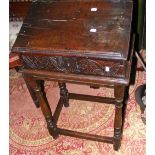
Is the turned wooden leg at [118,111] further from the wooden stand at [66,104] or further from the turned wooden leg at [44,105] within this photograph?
the turned wooden leg at [44,105]

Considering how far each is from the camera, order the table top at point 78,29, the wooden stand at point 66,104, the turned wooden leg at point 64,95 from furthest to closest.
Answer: the turned wooden leg at point 64,95 < the wooden stand at point 66,104 < the table top at point 78,29

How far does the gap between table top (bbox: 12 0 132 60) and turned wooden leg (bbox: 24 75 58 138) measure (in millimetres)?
214

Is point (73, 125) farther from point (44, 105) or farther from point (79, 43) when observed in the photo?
point (79, 43)

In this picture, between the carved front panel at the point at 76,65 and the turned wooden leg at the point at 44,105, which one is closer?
the carved front panel at the point at 76,65

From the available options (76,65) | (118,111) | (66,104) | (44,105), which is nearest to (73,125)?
(66,104)

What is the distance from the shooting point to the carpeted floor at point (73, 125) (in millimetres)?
1827

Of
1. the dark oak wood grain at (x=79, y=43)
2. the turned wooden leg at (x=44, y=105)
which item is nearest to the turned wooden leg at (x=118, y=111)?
the dark oak wood grain at (x=79, y=43)

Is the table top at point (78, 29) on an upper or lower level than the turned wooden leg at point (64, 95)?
upper

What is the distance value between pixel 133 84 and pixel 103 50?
38.5 inches

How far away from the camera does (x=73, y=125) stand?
6.50ft

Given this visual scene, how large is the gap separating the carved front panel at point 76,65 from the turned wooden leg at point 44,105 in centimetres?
10
